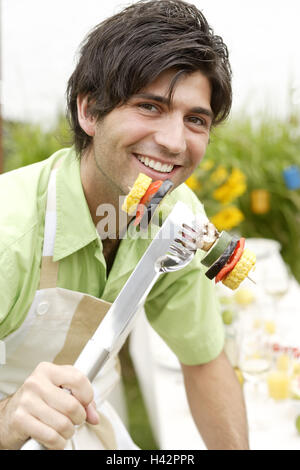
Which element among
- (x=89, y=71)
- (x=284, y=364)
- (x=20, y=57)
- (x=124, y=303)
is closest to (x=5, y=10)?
(x=20, y=57)

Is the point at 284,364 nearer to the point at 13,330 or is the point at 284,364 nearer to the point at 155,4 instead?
the point at 13,330

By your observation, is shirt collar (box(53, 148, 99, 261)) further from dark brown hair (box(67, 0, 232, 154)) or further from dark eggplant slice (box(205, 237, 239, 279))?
dark eggplant slice (box(205, 237, 239, 279))

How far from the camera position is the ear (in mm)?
1535

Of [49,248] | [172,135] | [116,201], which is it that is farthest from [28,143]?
[172,135]

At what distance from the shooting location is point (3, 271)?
4.15ft

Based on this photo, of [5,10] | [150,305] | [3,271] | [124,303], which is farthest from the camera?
[5,10]

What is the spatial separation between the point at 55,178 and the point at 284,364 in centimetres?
106

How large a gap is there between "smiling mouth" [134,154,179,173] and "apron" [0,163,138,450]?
26cm

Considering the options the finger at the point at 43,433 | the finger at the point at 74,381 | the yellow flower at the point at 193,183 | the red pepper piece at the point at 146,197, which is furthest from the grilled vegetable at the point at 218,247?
the yellow flower at the point at 193,183

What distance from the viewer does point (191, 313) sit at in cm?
164

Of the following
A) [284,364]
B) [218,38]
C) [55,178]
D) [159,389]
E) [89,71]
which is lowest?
[159,389]

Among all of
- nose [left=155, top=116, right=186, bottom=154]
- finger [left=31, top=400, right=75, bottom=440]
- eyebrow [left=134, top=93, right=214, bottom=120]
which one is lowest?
finger [left=31, top=400, right=75, bottom=440]

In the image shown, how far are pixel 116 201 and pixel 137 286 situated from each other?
22.3 inches

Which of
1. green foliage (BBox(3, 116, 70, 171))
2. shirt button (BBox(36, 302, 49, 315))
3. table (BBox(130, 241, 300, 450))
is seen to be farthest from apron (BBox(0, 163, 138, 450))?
green foliage (BBox(3, 116, 70, 171))
